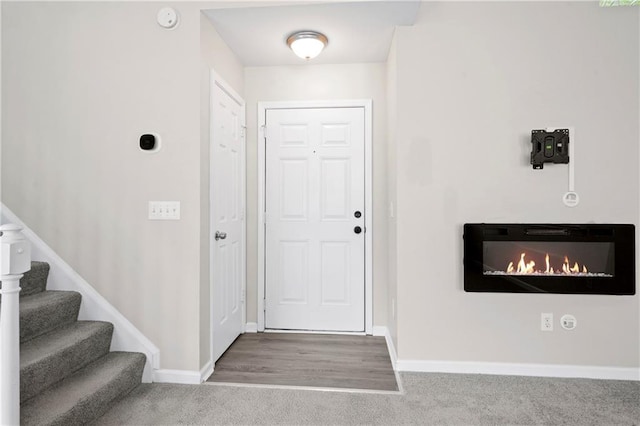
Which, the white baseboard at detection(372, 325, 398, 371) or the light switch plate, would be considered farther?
the white baseboard at detection(372, 325, 398, 371)

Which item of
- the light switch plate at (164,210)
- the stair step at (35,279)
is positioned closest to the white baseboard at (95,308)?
the stair step at (35,279)

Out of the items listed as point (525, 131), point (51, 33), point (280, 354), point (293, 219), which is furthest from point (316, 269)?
point (51, 33)

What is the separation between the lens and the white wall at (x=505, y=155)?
2.50 meters

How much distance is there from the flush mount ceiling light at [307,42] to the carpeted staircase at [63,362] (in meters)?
2.33

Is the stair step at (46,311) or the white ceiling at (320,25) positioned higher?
the white ceiling at (320,25)

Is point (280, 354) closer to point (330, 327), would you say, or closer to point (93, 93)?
point (330, 327)

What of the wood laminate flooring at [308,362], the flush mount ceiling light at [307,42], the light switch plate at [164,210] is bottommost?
the wood laminate flooring at [308,362]

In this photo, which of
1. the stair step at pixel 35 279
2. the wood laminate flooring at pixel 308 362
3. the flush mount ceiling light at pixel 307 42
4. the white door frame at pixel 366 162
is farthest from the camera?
the white door frame at pixel 366 162

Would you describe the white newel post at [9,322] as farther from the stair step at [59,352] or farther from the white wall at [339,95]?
the white wall at [339,95]

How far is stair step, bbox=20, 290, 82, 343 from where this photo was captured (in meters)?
2.15

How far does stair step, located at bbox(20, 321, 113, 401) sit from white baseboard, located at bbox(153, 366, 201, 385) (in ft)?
1.24

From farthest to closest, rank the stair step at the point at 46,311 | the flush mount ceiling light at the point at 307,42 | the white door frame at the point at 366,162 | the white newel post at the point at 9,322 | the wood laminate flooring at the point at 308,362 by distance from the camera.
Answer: the white door frame at the point at 366,162 < the flush mount ceiling light at the point at 307,42 < the wood laminate flooring at the point at 308,362 < the stair step at the point at 46,311 < the white newel post at the point at 9,322

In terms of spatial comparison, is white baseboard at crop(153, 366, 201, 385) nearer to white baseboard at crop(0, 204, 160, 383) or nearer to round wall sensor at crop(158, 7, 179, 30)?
white baseboard at crop(0, 204, 160, 383)

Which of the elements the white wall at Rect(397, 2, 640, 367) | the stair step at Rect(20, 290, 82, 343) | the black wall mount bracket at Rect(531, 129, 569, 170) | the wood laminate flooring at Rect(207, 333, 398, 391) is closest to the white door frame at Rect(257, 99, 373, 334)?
the wood laminate flooring at Rect(207, 333, 398, 391)
